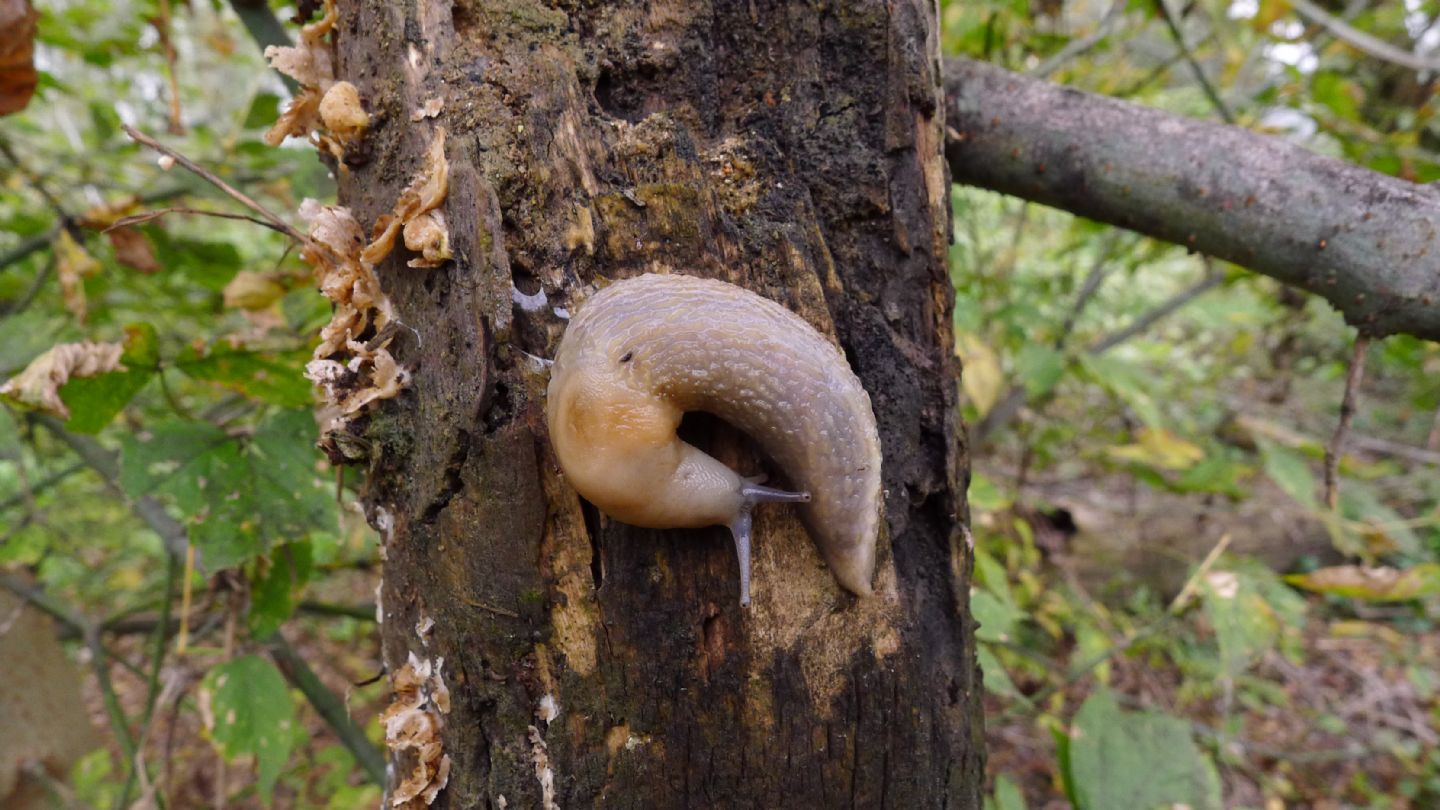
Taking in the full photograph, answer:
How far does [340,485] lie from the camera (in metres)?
1.99

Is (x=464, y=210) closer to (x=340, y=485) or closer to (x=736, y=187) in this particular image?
(x=736, y=187)

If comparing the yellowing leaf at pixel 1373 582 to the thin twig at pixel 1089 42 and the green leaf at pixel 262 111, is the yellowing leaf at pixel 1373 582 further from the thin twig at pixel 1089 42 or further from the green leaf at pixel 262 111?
the green leaf at pixel 262 111

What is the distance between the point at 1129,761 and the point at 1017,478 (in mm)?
2909

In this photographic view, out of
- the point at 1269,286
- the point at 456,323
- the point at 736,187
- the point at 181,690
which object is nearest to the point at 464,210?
the point at 456,323

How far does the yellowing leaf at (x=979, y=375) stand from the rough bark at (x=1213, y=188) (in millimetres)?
1142

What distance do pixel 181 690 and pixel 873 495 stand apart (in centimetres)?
271

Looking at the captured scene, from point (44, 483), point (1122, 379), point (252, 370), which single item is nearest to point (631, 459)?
point (252, 370)

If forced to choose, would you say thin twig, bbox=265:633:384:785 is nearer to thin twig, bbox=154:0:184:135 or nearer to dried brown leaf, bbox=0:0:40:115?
thin twig, bbox=154:0:184:135

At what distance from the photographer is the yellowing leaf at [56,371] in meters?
1.95

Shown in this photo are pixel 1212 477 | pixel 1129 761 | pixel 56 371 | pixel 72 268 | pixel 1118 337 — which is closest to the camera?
pixel 56 371

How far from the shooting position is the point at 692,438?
5.39 ft

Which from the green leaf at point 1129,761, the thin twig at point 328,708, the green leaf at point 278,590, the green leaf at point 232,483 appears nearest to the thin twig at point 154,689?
the thin twig at point 328,708

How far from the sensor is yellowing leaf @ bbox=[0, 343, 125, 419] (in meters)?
1.95

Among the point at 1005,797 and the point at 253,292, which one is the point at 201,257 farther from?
the point at 1005,797
